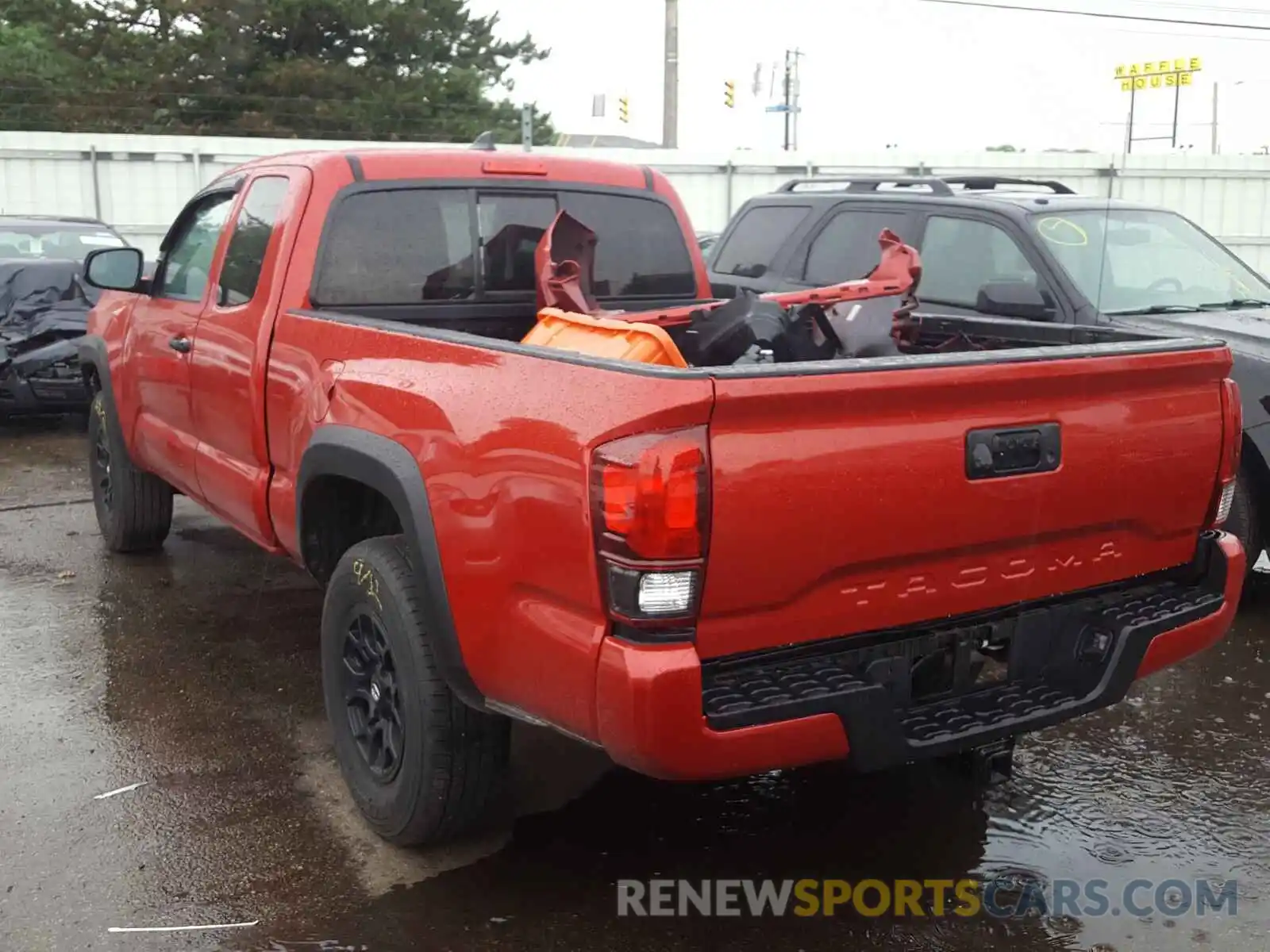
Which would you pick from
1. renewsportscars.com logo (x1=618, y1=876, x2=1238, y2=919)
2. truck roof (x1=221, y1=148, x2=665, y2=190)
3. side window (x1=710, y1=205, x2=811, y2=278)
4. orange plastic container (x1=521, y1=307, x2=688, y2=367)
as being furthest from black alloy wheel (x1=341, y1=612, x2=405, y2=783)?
side window (x1=710, y1=205, x2=811, y2=278)

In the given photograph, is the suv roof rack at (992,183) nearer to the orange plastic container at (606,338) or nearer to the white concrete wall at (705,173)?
the orange plastic container at (606,338)

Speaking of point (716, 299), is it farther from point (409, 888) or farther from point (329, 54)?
point (329, 54)

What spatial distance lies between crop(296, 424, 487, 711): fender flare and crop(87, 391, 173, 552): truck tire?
2.91 meters

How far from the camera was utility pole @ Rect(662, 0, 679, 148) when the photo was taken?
28.2 meters

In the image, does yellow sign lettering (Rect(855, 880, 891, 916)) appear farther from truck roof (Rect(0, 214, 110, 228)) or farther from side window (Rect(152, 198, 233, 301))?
truck roof (Rect(0, 214, 110, 228))

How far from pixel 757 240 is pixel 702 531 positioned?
567 cm

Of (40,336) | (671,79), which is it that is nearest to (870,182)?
(40,336)

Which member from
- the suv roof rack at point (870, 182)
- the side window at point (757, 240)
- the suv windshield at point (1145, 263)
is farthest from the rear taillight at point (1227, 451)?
the side window at point (757, 240)

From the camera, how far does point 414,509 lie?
3193 millimetres

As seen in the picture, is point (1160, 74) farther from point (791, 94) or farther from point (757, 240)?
point (757, 240)

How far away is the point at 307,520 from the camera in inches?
155

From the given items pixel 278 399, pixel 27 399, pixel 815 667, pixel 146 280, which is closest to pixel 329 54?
pixel 27 399

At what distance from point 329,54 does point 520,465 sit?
90.3 ft

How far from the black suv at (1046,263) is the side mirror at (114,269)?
2.59 m
